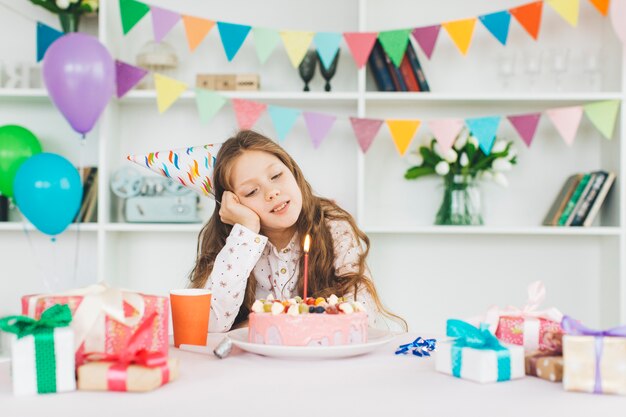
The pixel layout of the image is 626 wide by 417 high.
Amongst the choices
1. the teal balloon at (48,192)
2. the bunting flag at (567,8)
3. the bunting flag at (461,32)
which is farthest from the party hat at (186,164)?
the bunting flag at (567,8)

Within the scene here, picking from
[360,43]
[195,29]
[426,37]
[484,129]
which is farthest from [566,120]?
[195,29]

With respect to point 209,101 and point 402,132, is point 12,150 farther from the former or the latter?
point 402,132

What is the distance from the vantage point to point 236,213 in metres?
1.56

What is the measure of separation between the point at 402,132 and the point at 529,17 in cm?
66

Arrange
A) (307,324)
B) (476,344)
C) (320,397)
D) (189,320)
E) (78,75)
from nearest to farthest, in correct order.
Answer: (320,397), (476,344), (307,324), (189,320), (78,75)

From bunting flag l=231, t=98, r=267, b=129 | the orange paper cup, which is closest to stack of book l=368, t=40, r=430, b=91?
bunting flag l=231, t=98, r=267, b=129

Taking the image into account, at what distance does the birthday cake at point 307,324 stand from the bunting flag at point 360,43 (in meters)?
1.85

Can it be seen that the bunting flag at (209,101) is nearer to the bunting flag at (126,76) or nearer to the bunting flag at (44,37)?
the bunting flag at (126,76)

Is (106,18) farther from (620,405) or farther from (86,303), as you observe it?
(620,405)

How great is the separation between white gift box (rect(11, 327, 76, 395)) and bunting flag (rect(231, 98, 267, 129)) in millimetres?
2076

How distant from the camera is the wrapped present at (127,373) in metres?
0.76

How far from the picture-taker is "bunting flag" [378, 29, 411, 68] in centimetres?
271

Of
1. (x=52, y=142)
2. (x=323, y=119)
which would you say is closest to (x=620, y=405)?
(x=323, y=119)

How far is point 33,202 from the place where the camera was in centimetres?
252
